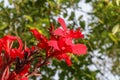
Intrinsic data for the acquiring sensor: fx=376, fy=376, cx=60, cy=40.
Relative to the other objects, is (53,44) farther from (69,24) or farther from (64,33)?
(69,24)

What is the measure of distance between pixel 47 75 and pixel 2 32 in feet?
1.63

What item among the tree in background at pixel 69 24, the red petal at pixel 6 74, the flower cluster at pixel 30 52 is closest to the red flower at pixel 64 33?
the flower cluster at pixel 30 52

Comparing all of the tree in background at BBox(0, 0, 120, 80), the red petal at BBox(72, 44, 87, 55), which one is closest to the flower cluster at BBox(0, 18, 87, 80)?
the red petal at BBox(72, 44, 87, 55)

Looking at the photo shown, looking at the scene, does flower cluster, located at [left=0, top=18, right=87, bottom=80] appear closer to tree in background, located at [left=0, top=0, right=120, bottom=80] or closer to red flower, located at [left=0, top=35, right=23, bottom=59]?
red flower, located at [left=0, top=35, right=23, bottom=59]

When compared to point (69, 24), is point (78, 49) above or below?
below

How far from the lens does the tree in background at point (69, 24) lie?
241 centimetres

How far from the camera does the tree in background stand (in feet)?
Answer: 7.92

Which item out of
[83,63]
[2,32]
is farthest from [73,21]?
[2,32]

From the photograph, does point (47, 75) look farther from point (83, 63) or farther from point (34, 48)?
point (34, 48)

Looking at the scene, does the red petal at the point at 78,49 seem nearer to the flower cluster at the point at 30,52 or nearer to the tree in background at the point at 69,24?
the flower cluster at the point at 30,52

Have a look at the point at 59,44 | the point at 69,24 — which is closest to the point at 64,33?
the point at 59,44

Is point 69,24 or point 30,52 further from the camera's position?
point 69,24

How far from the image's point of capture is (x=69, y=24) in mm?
2678

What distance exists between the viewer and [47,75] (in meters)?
2.69
